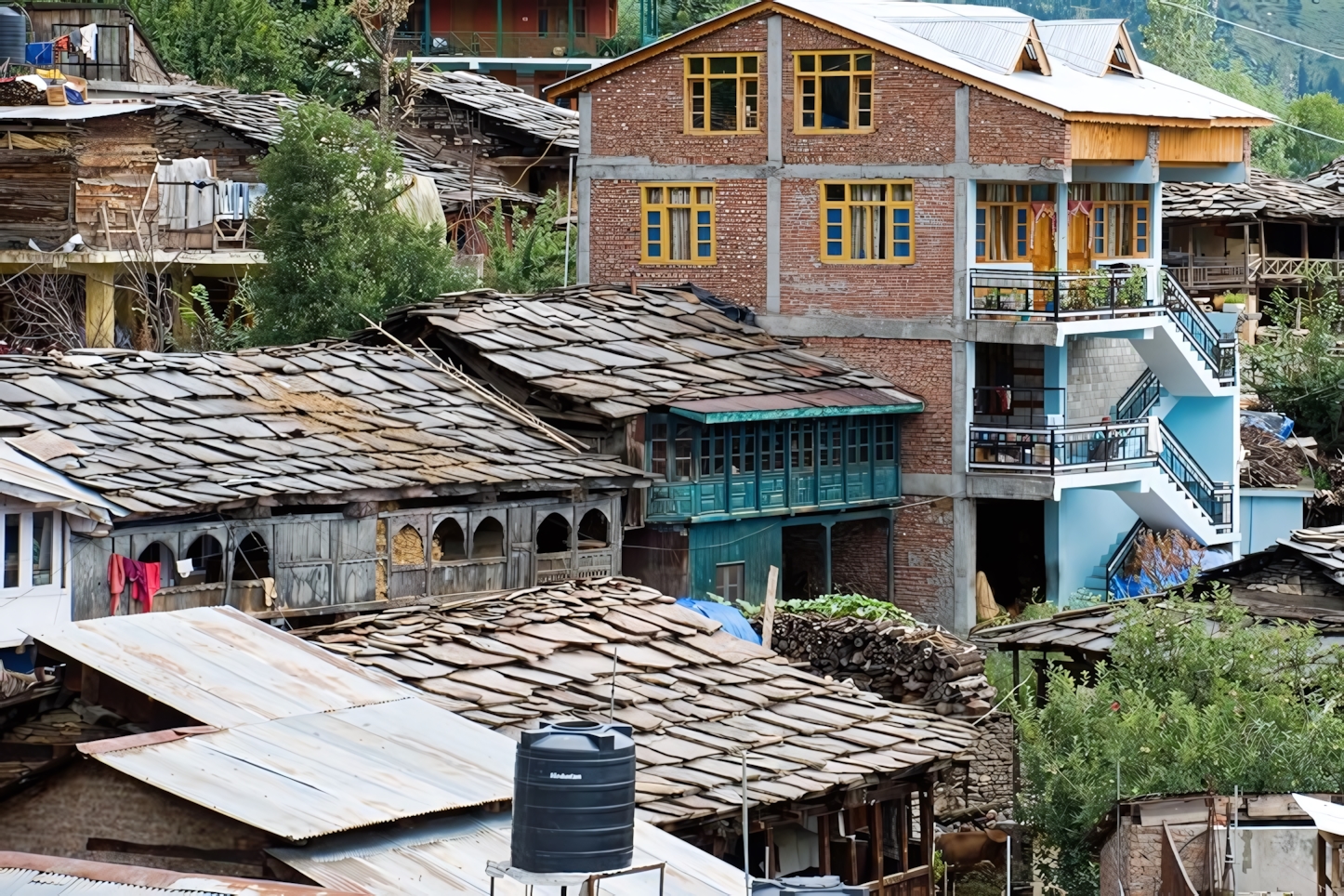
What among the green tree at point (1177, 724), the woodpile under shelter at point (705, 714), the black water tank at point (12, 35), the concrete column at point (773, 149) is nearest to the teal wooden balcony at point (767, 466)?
the concrete column at point (773, 149)

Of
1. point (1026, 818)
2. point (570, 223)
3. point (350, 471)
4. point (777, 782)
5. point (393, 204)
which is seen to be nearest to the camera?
point (777, 782)

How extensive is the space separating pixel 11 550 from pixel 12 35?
2597 cm

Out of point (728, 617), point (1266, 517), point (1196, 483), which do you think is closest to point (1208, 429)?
point (1266, 517)

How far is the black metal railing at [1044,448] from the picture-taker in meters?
38.7

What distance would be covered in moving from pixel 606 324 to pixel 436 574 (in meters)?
7.99

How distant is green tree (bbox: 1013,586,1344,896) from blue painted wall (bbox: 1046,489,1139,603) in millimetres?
11970

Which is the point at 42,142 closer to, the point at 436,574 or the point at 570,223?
the point at 570,223

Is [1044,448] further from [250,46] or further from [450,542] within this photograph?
[250,46]

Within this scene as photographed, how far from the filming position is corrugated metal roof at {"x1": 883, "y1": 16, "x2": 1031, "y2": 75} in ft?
132

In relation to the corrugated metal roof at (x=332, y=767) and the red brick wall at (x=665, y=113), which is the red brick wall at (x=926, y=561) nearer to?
the red brick wall at (x=665, y=113)

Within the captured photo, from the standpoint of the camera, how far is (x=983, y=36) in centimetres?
4078

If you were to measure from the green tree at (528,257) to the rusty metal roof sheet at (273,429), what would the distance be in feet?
33.0

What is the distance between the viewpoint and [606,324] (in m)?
37.2

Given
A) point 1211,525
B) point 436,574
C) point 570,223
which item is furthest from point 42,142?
point 1211,525
